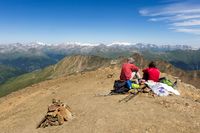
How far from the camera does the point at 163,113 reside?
2084 cm

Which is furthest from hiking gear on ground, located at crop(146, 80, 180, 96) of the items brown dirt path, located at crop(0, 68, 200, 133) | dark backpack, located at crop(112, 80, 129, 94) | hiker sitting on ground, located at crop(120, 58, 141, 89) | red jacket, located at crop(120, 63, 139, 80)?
dark backpack, located at crop(112, 80, 129, 94)

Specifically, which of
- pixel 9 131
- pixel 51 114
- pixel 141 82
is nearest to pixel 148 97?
pixel 141 82

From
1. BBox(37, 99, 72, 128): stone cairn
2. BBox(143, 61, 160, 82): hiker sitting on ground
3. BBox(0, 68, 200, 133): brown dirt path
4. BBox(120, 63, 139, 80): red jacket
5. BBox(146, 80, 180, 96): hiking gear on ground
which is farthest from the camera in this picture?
BBox(143, 61, 160, 82): hiker sitting on ground

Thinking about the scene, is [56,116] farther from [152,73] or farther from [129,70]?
[152,73]

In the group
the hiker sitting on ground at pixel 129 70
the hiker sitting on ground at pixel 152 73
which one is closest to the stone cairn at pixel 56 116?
the hiker sitting on ground at pixel 129 70

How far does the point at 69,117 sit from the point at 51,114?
4.87ft

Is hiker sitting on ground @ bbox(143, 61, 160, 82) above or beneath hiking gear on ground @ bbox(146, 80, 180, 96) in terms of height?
above

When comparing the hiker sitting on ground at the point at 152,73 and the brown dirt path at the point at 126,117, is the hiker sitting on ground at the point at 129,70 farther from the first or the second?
the brown dirt path at the point at 126,117

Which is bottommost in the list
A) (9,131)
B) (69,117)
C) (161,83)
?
(9,131)

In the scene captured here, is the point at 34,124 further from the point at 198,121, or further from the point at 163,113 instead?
the point at 198,121

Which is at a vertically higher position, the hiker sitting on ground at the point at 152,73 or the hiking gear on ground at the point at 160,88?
the hiker sitting on ground at the point at 152,73

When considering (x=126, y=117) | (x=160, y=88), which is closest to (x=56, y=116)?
(x=126, y=117)

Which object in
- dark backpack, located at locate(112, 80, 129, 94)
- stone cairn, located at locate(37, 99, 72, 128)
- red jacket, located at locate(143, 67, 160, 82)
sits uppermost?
red jacket, located at locate(143, 67, 160, 82)

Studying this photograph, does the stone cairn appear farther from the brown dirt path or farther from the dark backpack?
the dark backpack
